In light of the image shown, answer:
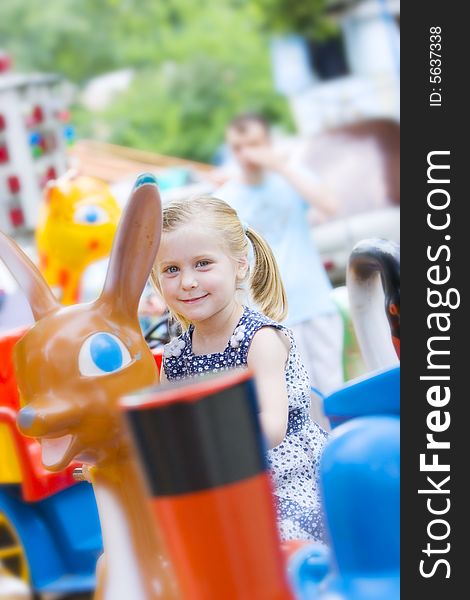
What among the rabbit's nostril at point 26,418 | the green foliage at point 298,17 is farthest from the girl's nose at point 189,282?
the green foliage at point 298,17

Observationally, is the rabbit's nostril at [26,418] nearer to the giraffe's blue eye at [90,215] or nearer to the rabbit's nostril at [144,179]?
the rabbit's nostril at [144,179]

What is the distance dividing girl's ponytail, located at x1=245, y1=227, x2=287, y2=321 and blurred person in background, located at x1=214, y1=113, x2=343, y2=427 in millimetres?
221

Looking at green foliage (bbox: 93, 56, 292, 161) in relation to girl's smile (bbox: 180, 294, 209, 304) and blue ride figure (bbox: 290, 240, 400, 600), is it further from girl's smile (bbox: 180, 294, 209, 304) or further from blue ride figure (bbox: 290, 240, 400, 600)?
blue ride figure (bbox: 290, 240, 400, 600)

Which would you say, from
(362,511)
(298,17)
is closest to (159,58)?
(298,17)

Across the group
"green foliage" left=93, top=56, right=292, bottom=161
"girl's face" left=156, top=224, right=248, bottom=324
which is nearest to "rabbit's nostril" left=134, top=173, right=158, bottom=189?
"girl's face" left=156, top=224, right=248, bottom=324

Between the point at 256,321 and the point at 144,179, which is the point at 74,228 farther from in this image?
the point at 144,179

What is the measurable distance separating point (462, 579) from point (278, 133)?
919 cm

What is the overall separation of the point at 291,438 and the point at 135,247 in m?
0.35

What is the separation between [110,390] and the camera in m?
1.15

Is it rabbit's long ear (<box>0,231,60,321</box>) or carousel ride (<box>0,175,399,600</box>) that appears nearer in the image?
carousel ride (<box>0,175,399,600</box>)

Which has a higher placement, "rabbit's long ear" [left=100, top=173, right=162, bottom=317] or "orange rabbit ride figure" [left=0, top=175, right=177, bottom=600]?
"rabbit's long ear" [left=100, top=173, right=162, bottom=317]

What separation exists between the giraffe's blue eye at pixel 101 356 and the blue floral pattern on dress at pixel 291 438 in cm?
17

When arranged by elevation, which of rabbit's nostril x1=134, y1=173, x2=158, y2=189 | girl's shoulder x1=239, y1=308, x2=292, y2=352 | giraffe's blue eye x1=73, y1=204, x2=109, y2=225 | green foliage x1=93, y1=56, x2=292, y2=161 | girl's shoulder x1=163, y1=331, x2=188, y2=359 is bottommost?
girl's shoulder x1=163, y1=331, x2=188, y2=359

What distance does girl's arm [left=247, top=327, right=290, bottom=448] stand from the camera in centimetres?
122
